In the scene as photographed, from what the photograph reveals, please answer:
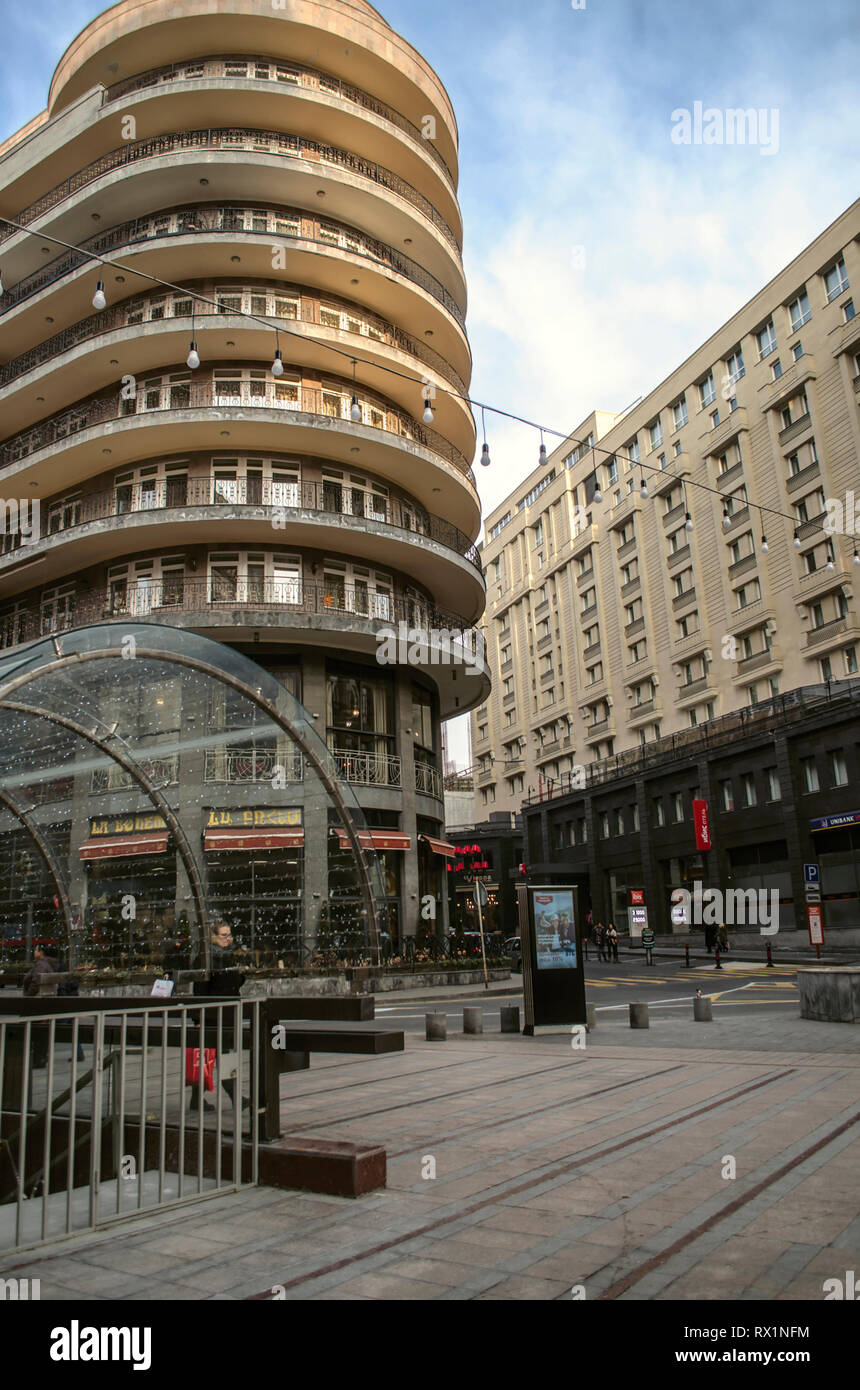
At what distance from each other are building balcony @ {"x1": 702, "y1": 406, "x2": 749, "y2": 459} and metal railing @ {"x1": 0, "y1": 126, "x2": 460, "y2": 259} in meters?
20.8

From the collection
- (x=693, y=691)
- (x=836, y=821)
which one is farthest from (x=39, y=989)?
(x=693, y=691)

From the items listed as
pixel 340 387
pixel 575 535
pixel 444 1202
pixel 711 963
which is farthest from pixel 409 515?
pixel 575 535

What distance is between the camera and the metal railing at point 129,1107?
209 inches

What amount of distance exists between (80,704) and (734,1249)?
15.0m

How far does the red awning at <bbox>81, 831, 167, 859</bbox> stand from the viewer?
19438mm

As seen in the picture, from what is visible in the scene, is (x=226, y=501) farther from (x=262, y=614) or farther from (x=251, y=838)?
(x=251, y=838)

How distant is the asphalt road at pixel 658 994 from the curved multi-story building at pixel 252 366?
6.75m

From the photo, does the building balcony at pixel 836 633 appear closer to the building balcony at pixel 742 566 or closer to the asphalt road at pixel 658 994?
the building balcony at pixel 742 566

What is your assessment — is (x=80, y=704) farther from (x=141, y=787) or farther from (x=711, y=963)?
(x=711, y=963)

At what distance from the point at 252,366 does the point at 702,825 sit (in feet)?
95.6

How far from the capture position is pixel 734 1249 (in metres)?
4.52

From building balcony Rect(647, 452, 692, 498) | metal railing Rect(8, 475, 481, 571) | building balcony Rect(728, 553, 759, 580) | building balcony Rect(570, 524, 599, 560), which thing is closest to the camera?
metal railing Rect(8, 475, 481, 571)

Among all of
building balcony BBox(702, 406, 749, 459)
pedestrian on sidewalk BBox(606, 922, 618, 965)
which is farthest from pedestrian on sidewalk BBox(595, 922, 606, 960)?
building balcony BBox(702, 406, 749, 459)

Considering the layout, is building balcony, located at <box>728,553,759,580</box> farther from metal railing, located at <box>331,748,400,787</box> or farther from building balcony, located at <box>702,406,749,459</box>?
metal railing, located at <box>331,748,400,787</box>
